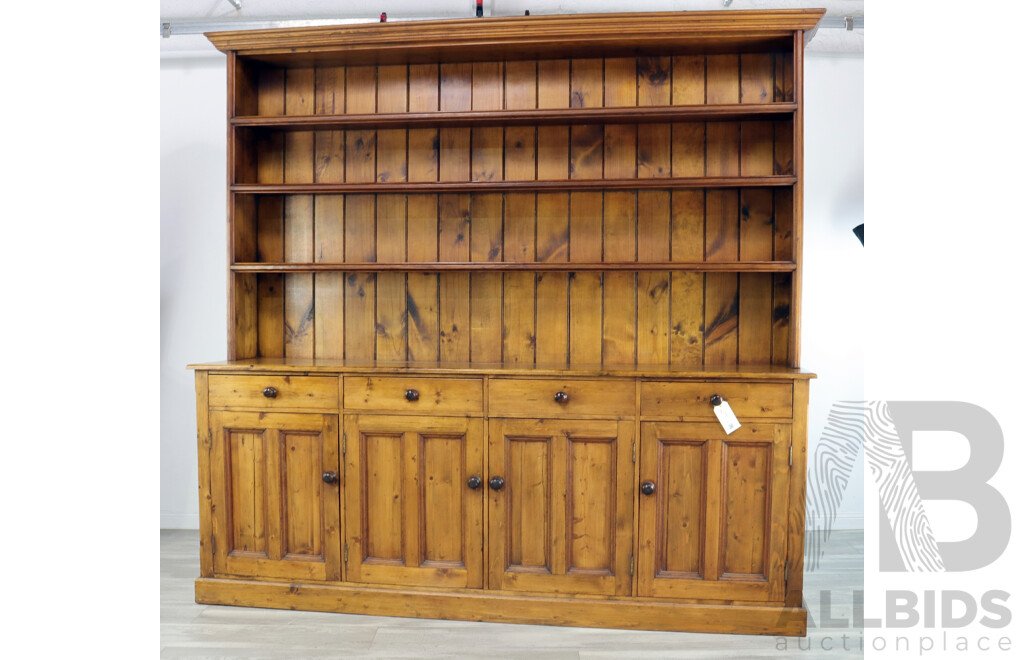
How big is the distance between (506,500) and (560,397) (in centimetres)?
46

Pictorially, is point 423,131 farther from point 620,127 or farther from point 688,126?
point 688,126

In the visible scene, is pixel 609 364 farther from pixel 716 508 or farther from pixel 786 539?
pixel 786 539

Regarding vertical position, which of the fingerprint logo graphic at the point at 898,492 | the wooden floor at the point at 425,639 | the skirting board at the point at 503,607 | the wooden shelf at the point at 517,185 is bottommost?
the wooden floor at the point at 425,639

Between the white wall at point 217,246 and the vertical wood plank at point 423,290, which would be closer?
the vertical wood plank at point 423,290

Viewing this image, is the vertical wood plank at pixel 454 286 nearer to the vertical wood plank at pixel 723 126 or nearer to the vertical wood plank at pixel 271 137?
the vertical wood plank at pixel 271 137

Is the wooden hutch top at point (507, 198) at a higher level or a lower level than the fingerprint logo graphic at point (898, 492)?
higher

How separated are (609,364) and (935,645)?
223 centimetres

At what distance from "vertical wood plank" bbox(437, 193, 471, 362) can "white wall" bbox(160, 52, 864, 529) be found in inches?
54.2

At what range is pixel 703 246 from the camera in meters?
2.63

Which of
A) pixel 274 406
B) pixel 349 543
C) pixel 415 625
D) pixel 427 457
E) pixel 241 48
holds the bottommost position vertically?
pixel 415 625

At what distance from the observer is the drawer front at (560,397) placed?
90.1 inches

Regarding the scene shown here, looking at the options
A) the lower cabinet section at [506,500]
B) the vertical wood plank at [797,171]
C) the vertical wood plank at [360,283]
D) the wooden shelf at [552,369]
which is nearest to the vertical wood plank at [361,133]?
the vertical wood plank at [360,283]

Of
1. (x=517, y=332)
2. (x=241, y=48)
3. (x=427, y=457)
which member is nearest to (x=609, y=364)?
(x=517, y=332)
